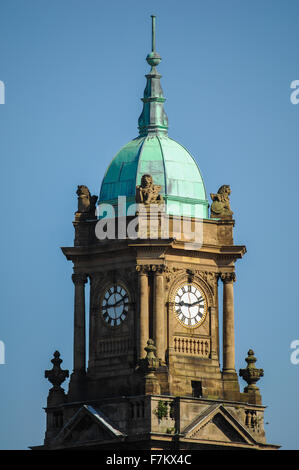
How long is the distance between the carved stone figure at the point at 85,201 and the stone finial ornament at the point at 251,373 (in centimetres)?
846

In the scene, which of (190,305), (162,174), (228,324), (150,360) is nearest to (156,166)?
(162,174)

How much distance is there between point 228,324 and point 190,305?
1674 mm

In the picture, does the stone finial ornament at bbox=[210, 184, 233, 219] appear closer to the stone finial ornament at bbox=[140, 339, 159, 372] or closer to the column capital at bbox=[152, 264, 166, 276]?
the column capital at bbox=[152, 264, 166, 276]

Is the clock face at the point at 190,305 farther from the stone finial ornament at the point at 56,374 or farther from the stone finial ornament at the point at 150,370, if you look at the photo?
the stone finial ornament at the point at 56,374

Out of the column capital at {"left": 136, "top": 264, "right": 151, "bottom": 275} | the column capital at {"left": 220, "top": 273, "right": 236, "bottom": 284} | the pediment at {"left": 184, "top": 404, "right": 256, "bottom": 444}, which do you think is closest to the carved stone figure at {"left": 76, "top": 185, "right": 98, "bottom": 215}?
the column capital at {"left": 136, "top": 264, "right": 151, "bottom": 275}

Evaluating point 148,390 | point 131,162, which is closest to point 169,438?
point 148,390

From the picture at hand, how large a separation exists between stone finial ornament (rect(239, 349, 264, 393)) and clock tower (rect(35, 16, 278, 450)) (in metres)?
0.04

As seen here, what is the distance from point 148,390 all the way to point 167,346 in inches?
117

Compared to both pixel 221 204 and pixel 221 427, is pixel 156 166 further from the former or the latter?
pixel 221 427

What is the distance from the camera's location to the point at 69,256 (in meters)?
154

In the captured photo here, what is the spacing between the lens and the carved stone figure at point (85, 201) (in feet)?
507

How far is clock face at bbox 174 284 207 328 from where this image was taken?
153m

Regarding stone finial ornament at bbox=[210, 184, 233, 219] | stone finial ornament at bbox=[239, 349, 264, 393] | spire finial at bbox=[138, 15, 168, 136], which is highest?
spire finial at bbox=[138, 15, 168, 136]

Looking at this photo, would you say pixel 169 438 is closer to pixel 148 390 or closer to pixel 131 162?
pixel 148 390
